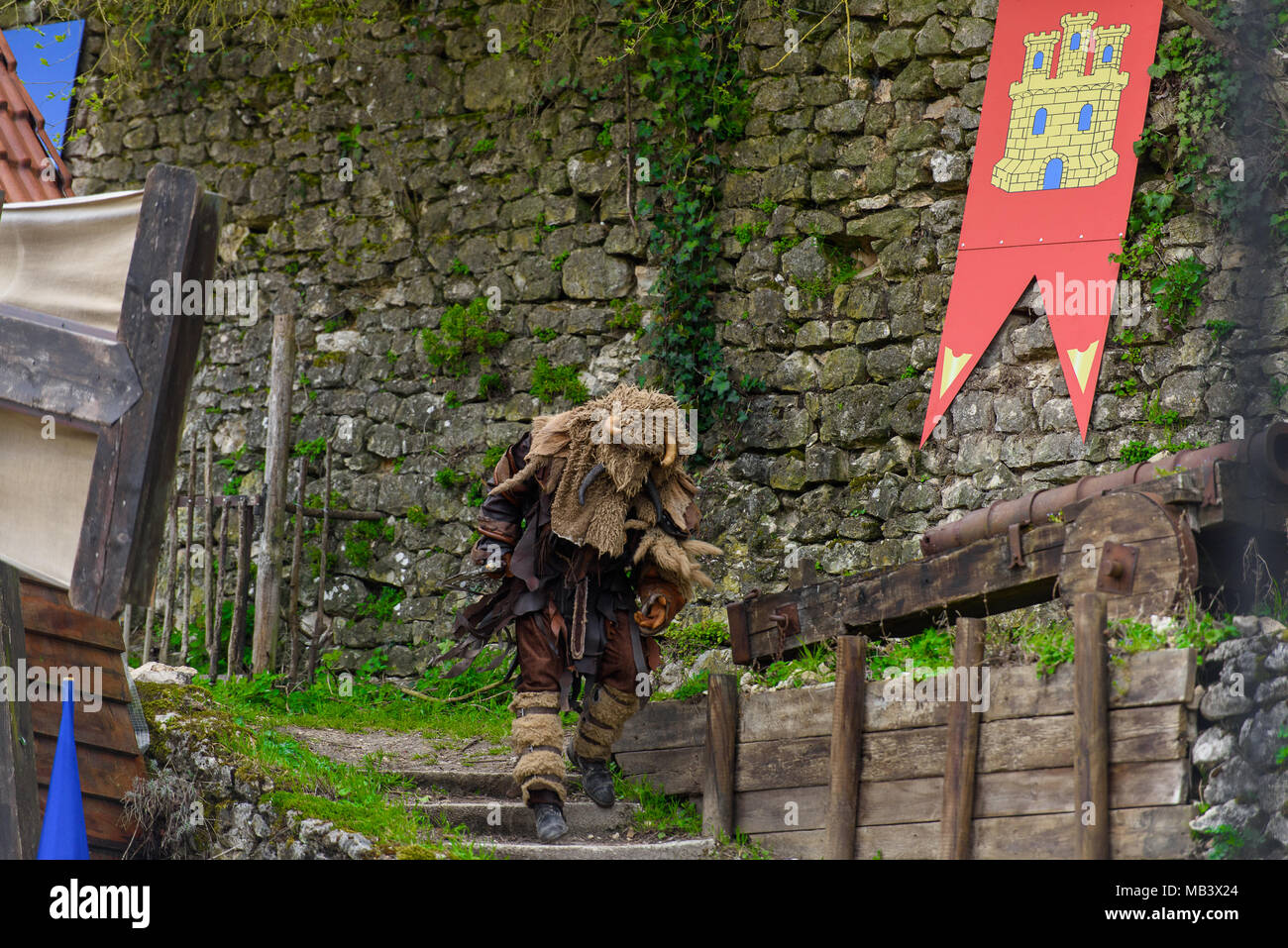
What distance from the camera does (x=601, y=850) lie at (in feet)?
14.8

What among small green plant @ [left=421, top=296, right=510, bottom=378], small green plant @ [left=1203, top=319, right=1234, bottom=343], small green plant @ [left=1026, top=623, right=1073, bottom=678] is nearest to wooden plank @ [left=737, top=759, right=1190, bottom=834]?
small green plant @ [left=1026, top=623, right=1073, bottom=678]

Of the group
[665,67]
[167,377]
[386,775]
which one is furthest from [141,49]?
[167,377]

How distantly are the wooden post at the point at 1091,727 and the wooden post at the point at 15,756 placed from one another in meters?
2.92

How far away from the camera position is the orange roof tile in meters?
4.86

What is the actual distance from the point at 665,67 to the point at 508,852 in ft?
15.6

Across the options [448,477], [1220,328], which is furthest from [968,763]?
[448,477]

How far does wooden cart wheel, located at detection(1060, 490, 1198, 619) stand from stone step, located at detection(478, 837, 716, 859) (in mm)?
1583

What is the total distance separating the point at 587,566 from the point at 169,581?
13.2ft

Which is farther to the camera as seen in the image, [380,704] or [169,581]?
[169,581]

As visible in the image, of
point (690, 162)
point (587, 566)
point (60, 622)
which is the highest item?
point (690, 162)

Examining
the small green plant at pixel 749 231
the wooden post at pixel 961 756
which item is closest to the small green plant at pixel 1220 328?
the small green plant at pixel 749 231

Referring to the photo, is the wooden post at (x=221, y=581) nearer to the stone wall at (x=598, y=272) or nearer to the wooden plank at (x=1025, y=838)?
the stone wall at (x=598, y=272)

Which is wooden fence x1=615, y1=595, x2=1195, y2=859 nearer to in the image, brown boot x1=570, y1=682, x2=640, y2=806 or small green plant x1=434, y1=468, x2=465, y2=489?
brown boot x1=570, y1=682, x2=640, y2=806

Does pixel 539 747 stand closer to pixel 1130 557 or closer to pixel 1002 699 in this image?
pixel 1002 699
